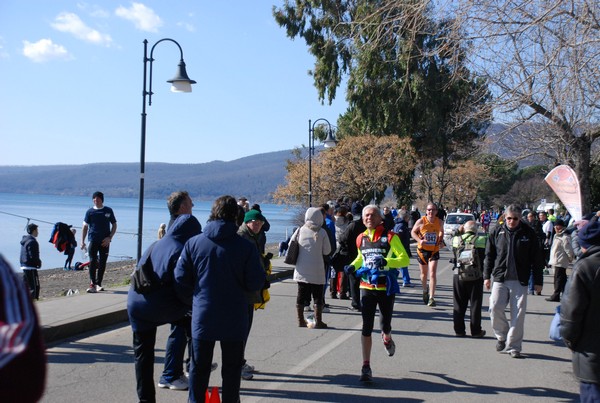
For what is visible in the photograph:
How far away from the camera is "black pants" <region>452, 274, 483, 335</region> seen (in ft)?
31.0

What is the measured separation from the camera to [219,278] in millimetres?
5160

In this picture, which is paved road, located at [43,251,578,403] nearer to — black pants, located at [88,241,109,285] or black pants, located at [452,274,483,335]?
black pants, located at [452,274,483,335]

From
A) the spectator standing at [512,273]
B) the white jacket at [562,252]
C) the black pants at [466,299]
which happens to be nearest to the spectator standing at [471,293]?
the black pants at [466,299]

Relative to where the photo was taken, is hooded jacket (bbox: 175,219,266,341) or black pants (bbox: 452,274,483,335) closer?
hooded jacket (bbox: 175,219,266,341)

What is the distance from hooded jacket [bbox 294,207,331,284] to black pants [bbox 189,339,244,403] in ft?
15.4

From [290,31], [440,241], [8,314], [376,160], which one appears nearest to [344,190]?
[376,160]

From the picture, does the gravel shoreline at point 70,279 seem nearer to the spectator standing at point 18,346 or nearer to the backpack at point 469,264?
the backpack at point 469,264

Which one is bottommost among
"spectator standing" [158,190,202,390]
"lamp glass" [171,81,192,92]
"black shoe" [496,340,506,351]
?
"black shoe" [496,340,506,351]

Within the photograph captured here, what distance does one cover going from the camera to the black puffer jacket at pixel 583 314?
4383 millimetres

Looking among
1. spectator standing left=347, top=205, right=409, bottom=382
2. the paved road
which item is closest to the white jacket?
the paved road

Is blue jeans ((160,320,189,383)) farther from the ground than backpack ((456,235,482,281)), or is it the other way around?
backpack ((456,235,482,281))

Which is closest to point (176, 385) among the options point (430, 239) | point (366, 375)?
point (366, 375)

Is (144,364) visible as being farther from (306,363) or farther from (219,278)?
(306,363)

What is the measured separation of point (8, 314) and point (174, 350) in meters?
4.96
